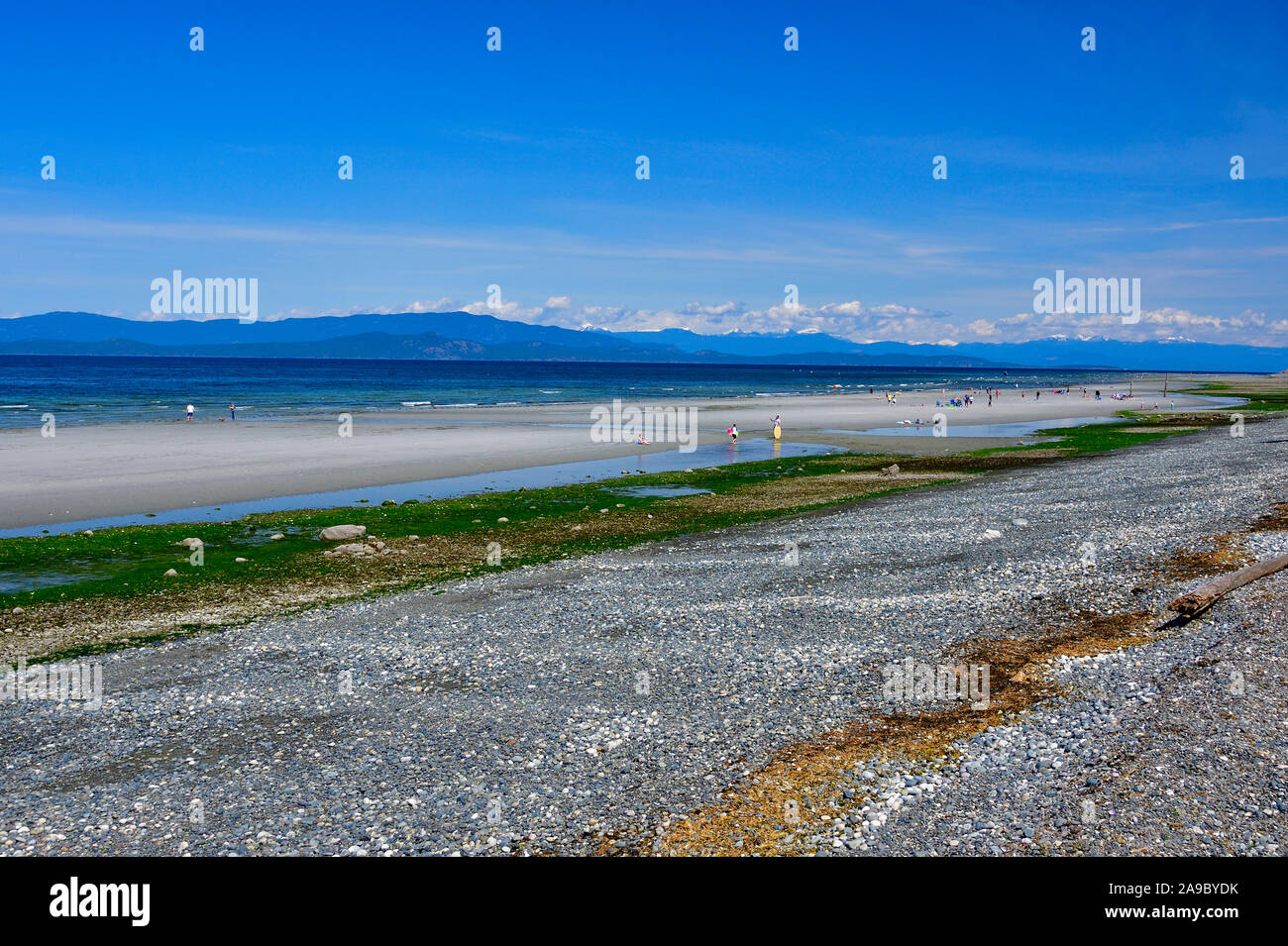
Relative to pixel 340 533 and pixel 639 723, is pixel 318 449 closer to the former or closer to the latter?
pixel 340 533

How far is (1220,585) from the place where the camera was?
16328mm

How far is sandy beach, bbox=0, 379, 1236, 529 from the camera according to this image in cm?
3653

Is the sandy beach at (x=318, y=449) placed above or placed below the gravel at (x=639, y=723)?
above

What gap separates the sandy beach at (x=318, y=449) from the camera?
36.5 m

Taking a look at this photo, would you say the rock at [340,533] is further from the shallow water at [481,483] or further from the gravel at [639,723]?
the gravel at [639,723]

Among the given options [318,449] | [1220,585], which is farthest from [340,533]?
[318,449]

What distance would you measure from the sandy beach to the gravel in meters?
20.8

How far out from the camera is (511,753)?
11305 mm

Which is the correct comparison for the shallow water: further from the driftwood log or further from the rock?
the driftwood log

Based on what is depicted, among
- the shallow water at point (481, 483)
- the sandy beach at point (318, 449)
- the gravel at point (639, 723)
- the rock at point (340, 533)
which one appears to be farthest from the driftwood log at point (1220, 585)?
the sandy beach at point (318, 449)

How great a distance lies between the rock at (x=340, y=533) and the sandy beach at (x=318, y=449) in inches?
383

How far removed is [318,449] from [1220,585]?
49.1 meters
